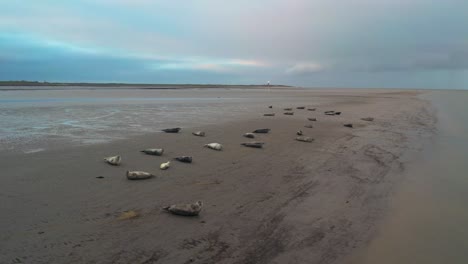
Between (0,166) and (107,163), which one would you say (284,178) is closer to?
(107,163)

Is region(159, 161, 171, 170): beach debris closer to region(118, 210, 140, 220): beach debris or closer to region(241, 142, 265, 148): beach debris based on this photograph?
region(118, 210, 140, 220): beach debris

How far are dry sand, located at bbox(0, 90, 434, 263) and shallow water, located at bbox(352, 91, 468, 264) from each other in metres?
0.25

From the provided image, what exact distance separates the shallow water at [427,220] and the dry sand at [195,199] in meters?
0.25

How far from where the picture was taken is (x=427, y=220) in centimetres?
492

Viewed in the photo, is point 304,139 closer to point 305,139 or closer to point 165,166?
point 305,139

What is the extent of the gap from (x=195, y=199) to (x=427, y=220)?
3.41 m

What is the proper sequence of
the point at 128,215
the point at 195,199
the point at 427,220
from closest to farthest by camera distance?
the point at 128,215 → the point at 427,220 → the point at 195,199

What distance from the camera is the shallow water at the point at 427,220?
12.9 ft

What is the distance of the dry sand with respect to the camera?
3.71 metres

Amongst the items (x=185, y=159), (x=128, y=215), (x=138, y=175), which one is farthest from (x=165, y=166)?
(x=128, y=215)

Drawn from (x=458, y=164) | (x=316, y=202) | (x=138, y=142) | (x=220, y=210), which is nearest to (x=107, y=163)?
(x=138, y=142)

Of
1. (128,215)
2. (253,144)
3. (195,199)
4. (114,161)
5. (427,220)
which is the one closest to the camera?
(128,215)

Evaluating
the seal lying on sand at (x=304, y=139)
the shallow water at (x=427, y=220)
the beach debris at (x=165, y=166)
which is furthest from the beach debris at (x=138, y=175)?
the seal lying on sand at (x=304, y=139)

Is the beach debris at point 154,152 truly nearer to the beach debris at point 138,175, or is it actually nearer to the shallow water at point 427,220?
the beach debris at point 138,175
